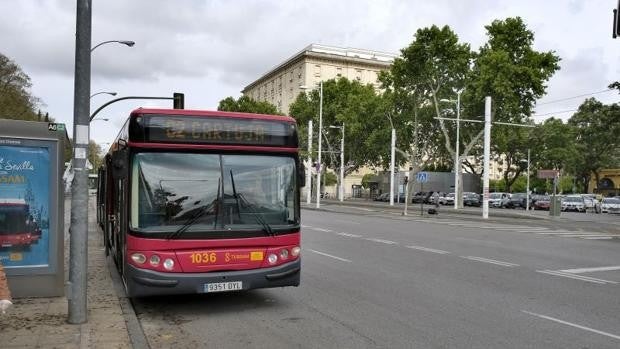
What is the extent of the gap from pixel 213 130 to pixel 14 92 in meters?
53.9

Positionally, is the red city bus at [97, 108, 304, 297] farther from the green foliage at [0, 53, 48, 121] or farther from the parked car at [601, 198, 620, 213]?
the parked car at [601, 198, 620, 213]

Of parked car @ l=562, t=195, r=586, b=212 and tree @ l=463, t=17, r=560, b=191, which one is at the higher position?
tree @ l=463, t=17, r=560, b=191

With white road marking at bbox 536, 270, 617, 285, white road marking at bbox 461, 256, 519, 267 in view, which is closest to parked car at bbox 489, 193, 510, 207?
white road marking at bbox 461, 256, 519, 267

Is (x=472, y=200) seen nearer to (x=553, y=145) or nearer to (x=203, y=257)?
(x=553, y=145)

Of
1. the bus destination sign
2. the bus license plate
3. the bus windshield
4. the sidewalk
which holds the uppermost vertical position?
the bus destination sign

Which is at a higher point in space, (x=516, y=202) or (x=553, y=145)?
(x=553, y=145)

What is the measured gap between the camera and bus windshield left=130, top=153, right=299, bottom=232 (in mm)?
7305

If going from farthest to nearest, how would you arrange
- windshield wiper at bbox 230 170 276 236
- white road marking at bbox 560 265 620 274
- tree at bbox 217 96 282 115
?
tree at bbox 217 96 282 115 < white road marking at bbox 560 265 620 274 < windshield wiper at bbox 230 170 276 236

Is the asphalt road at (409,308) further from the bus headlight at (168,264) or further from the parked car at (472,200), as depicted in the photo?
the parked car at (472,200)

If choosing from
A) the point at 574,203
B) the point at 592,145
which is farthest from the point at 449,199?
the point at 592,145

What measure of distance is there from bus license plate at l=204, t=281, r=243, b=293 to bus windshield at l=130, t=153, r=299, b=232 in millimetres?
680

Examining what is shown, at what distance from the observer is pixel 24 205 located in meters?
7.86

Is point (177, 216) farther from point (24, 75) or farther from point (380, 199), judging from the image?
point (380, 199)

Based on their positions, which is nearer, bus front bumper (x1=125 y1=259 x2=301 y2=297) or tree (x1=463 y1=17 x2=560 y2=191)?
bus front bumper (x1=125 y1=259 x2=301 y2=297)
